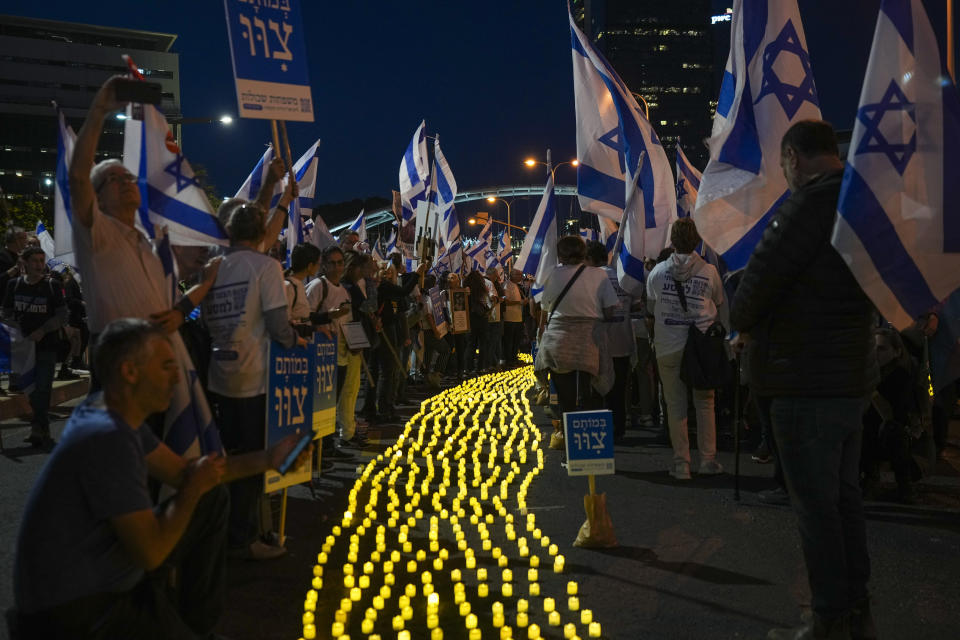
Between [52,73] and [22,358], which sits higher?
[52,73]

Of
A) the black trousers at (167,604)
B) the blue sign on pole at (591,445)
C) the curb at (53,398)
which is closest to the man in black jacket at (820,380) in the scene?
the blue sign on pole at (591,445)

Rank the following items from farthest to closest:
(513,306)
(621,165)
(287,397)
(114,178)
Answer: (513,306)
(621,165)
(287,397)
(114,178)

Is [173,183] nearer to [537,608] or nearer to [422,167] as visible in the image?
[537,608]

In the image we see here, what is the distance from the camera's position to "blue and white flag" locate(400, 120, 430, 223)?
60.0 ft

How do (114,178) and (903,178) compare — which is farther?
(114,178)

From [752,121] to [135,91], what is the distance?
4.55 meters

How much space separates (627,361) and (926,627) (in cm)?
588

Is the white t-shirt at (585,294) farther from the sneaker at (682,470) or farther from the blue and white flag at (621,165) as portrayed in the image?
the sneaker at (682,470)

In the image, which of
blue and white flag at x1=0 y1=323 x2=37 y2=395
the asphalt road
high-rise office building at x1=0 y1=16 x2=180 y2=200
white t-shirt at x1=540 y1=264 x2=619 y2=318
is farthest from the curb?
high-rise office building at x1=0 y1=16 x2=180 y2=200

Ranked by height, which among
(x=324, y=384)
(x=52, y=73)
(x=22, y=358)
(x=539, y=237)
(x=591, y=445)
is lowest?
(x=591, y=445)

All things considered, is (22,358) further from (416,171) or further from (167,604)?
(416,171)

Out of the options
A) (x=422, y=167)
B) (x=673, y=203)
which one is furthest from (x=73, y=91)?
(x=673, y=203)

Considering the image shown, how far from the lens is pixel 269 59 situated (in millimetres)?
6715

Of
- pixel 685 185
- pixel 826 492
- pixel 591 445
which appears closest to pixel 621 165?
pixel 685 185
